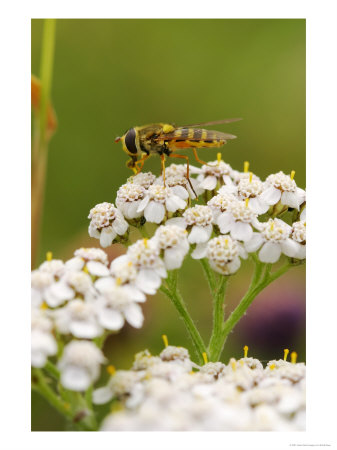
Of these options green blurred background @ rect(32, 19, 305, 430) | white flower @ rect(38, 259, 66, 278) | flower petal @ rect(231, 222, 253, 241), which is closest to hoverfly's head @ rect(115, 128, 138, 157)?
green blurred background @ rect(32, 19, 305, 430)

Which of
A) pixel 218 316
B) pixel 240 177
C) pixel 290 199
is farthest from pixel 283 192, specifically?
pixel 218 316

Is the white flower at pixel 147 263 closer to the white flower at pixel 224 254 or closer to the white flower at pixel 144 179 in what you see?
the white flower at pixel 224 254

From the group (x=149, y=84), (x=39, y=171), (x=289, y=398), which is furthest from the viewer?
(x=149, y=84)

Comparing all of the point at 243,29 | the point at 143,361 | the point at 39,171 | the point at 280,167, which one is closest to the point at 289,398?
the point at 143,361

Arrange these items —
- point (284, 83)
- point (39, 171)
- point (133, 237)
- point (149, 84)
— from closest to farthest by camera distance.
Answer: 1. point (39, 171)
2. point (133, 237)
3. point (284, 83)
4. point (149, 84)

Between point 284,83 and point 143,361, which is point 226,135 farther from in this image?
point 143,361

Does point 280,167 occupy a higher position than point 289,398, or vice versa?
point 280,167
